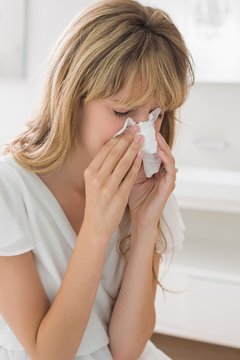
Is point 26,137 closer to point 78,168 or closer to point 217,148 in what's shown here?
point 78,168

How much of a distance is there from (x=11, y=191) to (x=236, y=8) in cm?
170

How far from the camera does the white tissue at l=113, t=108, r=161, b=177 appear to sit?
3.49ft

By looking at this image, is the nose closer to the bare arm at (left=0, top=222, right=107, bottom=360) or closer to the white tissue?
the white tissue

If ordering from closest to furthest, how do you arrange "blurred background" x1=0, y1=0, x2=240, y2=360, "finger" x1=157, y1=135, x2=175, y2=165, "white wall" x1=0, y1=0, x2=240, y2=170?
"finger" x1=157, y1=135, x2=175, y2=165
"blurred background" x1=0, y1=0, x2=240, y2=360
"white wall" x1=0, y1=0, x2=240, y2=170

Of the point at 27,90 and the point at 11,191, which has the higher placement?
the point at 11,191

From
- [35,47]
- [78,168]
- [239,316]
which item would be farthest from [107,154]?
[35,47]

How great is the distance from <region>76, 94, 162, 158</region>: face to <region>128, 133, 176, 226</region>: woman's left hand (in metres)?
0.08

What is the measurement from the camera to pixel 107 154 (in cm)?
106

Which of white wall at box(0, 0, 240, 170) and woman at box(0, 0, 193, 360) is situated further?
white wall at box(0, 0, 240, 170)

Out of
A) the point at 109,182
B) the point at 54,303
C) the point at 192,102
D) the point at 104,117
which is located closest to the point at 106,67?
the point at 104,117

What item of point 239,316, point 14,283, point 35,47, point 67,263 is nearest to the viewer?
point 14,283

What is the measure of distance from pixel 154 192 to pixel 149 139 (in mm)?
165

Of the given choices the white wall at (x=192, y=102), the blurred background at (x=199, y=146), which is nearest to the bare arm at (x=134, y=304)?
the blurred background at (x=199, y=146)

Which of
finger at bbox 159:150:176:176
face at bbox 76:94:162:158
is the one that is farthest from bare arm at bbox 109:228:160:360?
face at bbox 76:94:162:158
